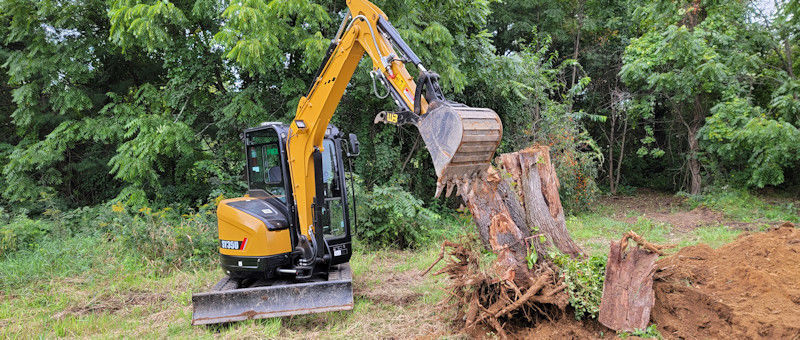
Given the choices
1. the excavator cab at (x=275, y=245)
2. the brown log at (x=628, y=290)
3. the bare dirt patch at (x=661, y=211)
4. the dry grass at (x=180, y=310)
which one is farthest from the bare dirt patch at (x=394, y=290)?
the bare dirt patch at (x=661, y=211)

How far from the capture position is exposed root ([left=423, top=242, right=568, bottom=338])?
3670mm

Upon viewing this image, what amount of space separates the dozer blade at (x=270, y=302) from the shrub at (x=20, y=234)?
4.87 metres

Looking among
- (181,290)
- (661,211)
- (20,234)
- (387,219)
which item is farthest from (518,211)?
(661,211)

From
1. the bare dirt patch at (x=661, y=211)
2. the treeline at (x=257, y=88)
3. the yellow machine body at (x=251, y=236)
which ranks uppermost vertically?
the treeline at (x=257, y=88)

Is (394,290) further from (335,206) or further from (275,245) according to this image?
(275,245)

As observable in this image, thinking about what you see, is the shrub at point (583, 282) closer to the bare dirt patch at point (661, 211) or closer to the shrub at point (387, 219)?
the shrub at point (387, 219)

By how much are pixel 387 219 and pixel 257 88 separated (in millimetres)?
3364

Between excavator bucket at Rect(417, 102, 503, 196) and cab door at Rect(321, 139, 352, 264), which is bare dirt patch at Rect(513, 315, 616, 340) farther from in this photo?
cab door at Rect(321, 139, 352, 264)

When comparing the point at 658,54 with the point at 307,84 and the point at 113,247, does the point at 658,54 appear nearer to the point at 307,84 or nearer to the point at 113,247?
the point at 307,84

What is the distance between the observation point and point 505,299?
3.70 metres

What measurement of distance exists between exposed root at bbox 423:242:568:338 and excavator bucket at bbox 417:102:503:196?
1052mm

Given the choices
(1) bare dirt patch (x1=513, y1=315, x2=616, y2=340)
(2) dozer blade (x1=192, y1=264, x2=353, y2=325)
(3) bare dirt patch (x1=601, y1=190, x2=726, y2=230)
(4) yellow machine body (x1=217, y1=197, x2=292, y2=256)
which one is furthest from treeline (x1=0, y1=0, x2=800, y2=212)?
(1) bare dirt patch (x1=513, y1=315, x2=616, y2=340)

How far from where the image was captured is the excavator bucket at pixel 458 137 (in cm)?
299

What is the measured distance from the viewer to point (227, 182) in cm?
848
